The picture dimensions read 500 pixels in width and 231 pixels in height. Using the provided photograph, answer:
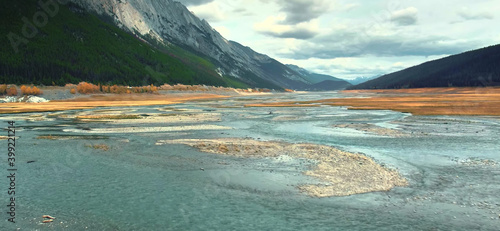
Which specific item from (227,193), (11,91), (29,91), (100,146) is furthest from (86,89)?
(227,193)

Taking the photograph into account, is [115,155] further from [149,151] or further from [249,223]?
[249,223]

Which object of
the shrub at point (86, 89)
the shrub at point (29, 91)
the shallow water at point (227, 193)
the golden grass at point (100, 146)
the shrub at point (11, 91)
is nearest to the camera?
the shallow water at point (227, 193)

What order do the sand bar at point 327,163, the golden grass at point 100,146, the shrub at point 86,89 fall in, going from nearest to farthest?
the sand bar at point 327,163, the golden grass at point 100,146, the shrub at point 86,89

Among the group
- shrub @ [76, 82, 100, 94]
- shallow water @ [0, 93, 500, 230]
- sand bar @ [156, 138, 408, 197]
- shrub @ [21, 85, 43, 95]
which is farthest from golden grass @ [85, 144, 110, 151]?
shrub @ [76, 82, 100, 94]

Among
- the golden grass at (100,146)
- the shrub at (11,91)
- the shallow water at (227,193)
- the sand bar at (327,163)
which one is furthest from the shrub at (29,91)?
the sand bar at (327,163)

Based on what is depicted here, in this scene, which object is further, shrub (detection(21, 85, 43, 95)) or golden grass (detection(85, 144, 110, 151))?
shrub (detection(21, 85, 43, 95))

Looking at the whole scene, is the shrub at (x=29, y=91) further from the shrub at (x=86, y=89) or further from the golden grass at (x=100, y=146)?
the golden grass at (x=100, y=146)

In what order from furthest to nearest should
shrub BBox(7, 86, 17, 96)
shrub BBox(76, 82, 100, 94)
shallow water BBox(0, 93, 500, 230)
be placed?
1. shrub BBox(76, 82, 100, 94)
2. shrub BBox(7, 86, 17, 96)
3. shallow water BBox(0, 93, 500, 230)

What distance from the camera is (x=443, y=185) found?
1773 cm

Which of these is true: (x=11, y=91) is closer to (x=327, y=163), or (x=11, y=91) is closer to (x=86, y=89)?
(x=86, y=89)

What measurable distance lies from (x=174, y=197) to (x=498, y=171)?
69.0ft

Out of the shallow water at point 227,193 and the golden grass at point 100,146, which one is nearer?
the shallow water at point 227,193

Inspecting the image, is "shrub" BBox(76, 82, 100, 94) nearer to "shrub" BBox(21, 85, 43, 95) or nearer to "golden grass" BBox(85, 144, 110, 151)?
"shrub" BBox(21, 85, 43, 95)

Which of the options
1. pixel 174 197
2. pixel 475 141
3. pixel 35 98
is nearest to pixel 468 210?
pixel 174 197
